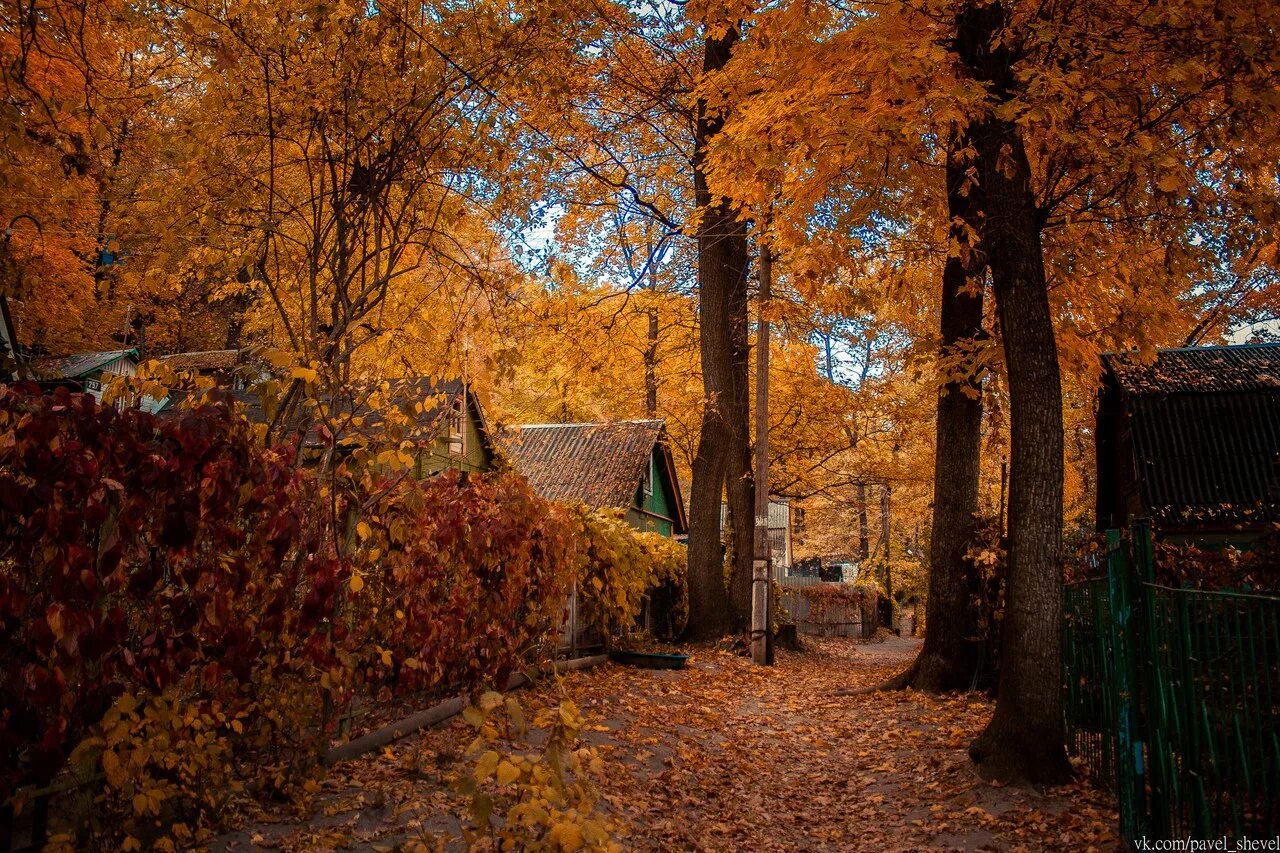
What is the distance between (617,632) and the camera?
1374 centimetres

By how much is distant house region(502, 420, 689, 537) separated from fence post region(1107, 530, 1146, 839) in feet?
61.4

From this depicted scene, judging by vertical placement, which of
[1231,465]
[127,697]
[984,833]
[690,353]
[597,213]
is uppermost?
[597,213]

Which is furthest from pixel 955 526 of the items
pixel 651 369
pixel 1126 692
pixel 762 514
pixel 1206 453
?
pixel 651 369

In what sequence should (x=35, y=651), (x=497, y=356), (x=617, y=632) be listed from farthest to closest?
(x=617, y=632), (x=497, y=356), (x=35, y=651)

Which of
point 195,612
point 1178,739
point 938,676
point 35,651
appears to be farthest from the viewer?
point 938,676

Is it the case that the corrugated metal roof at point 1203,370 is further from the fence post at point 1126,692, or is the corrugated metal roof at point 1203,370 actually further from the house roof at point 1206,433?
the fence post at point 1126,692

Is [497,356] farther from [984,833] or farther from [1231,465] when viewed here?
[1231,465]

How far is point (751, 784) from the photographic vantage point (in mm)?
7891

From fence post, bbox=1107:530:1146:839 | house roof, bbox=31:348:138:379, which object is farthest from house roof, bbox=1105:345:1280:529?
house roof, bbox=31:348:138:379

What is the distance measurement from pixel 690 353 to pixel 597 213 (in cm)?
653

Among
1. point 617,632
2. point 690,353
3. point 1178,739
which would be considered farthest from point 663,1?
point 1178,739

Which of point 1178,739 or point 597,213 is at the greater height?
point 597,213

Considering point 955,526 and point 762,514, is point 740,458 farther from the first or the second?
point 955,526

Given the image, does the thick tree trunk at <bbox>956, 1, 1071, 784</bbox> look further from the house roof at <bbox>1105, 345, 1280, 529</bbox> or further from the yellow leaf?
the house roof at <bbox>1105, 345, 1280, 529</bbox>
